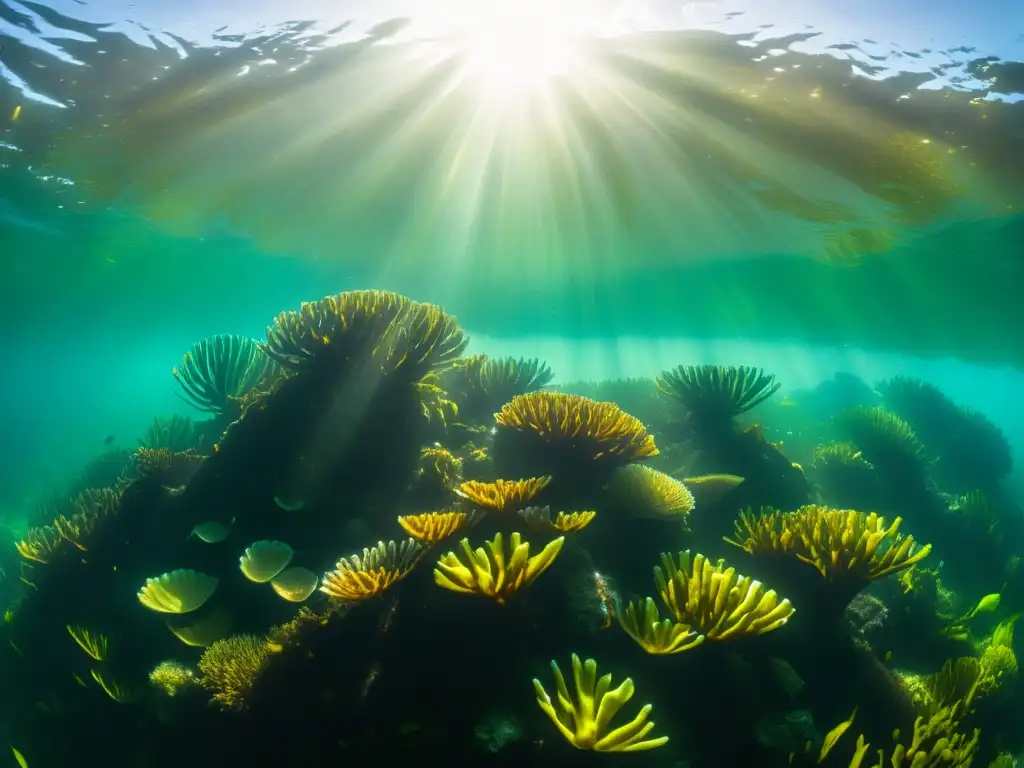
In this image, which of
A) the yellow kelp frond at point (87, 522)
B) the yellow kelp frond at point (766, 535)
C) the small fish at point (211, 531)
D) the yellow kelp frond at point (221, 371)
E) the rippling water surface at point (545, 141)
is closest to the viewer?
the yellow kelp frond at point (766, 535)

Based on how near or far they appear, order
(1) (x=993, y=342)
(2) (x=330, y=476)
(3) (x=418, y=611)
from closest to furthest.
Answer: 1. (3) (x=418, y=611)
2. (2) (x=330, y=476)
3. (1) (x=993, y=342)

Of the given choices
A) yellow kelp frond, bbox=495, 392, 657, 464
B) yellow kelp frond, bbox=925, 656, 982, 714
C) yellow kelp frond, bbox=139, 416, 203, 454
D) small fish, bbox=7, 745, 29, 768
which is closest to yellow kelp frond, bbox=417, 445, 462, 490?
yellow kelp frond, bbox=495, 392, 657, 464

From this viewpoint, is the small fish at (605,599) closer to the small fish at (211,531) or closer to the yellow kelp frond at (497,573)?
the yellow kelp frond at (497,573)

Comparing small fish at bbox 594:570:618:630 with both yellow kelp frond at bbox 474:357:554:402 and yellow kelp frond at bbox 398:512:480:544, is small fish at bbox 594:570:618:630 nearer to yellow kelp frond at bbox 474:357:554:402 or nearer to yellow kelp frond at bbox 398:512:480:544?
yellow kelp frond at bbox 398:512:480:544

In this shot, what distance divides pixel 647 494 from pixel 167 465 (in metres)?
5.56

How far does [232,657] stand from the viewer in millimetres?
4176

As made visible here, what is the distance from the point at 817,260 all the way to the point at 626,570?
16.4m

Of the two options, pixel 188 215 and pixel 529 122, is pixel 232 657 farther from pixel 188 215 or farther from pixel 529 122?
pixel 188 215

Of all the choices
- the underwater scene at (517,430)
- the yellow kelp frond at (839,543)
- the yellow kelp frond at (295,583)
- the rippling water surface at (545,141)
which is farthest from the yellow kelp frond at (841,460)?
the yellow kelp frond at (295,583)

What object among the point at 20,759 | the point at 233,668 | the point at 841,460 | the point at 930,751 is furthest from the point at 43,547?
the point at 841,460

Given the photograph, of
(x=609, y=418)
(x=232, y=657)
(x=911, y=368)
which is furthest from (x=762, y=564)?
(x=911, y=368)

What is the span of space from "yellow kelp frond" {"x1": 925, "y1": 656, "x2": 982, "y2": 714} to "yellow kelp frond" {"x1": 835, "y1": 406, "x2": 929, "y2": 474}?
6544 millimetres

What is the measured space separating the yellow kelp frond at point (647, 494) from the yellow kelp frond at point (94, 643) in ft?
18.1

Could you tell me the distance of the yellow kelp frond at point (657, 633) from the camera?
10.1 feet
